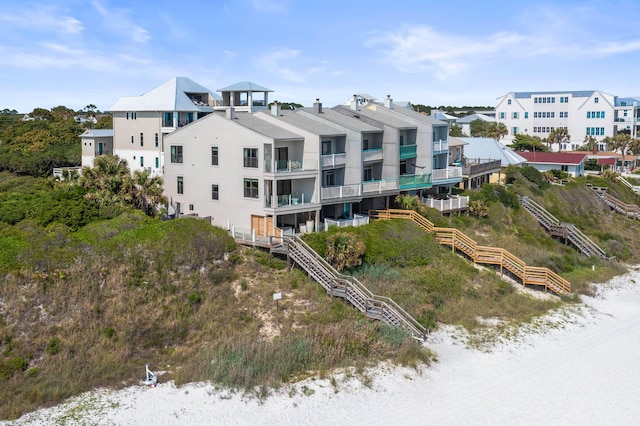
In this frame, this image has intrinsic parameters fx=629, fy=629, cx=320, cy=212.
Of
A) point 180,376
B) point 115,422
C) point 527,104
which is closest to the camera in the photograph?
point 115,422

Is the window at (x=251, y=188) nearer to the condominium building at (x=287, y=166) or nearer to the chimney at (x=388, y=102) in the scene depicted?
the condominium building at (x=287, y=166)

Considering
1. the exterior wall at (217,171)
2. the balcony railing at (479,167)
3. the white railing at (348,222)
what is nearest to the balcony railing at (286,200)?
the exterior wall at (217,171)

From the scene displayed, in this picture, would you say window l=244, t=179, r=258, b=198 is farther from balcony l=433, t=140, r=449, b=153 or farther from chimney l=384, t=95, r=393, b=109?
chimney l=384, t=95, r=393, b=109

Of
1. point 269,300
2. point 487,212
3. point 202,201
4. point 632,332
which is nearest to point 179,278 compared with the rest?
point 269,300

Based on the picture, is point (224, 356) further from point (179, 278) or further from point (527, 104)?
point (527, 104)

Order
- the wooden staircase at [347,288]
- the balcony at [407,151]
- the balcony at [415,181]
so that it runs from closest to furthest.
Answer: the wooden staircase at [347,288] < the balcony at [415,181] < the balcony at [407,151]

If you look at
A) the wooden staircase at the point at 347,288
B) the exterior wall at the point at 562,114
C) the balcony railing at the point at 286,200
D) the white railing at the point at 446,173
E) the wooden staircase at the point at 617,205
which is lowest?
the wooden staircase at the point at 347,288
